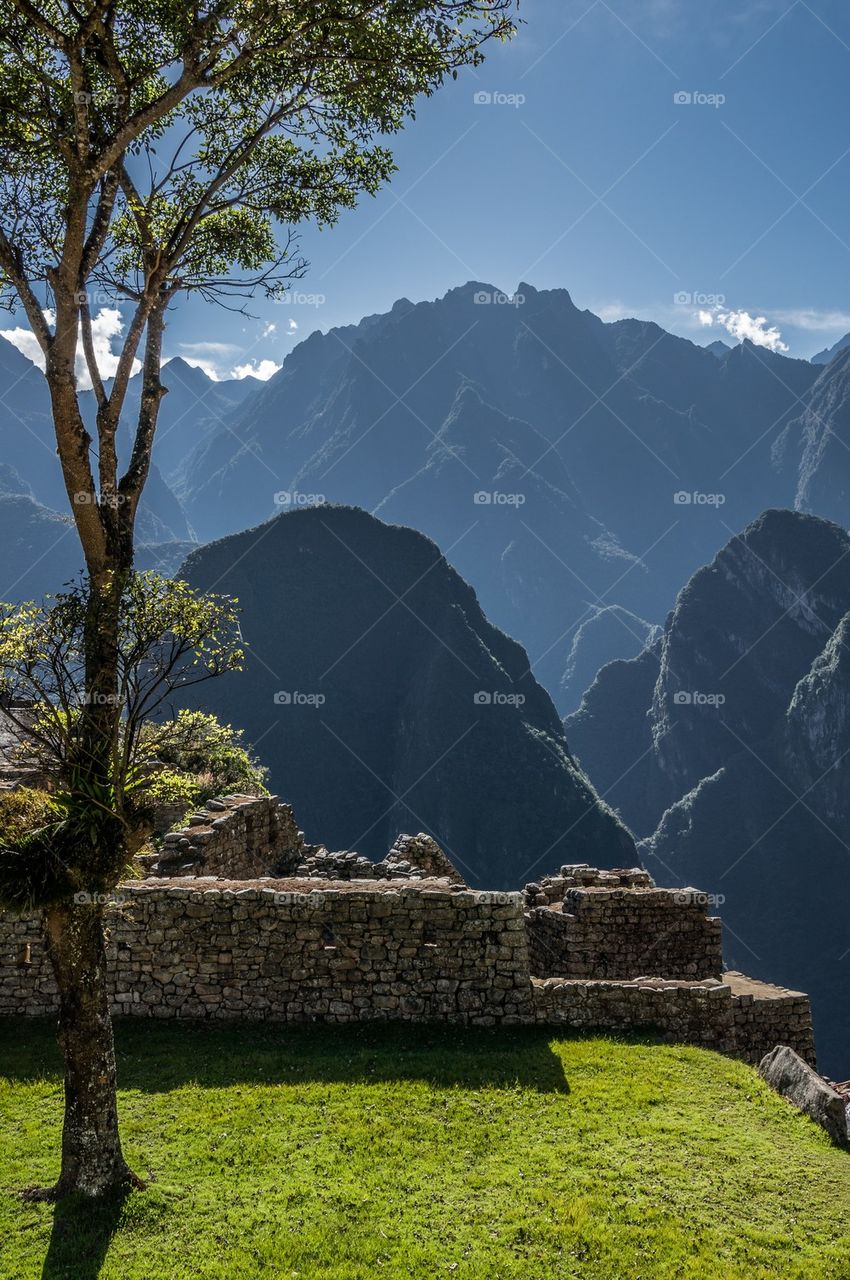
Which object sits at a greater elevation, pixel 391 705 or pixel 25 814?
pixel 25 814

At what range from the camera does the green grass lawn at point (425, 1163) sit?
276 inches

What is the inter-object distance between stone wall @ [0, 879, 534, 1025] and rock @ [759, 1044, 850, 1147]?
3.11 metres

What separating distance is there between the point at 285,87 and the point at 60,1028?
1121 cm

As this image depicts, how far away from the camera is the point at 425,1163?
8.27m

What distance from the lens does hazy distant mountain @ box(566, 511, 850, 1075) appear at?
130m

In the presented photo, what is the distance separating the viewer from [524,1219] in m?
7.41

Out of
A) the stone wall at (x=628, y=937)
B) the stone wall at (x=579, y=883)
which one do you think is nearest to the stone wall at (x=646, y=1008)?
the stone wall at (x=628, y=937)

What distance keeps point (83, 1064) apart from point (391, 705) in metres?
140

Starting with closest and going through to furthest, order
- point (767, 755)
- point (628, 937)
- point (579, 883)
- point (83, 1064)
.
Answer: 1. point (83, 1064)
2. point (628, 937)
3. point (579, 883)
4. point (767, 755)

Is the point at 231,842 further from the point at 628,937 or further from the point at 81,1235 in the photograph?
the point at 81,1235

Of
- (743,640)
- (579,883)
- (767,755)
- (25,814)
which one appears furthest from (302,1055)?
(743,640)

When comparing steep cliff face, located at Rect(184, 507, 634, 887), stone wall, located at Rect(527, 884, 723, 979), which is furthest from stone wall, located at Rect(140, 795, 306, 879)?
steep cliff face, located at Rect(184, 507, 634, 887)

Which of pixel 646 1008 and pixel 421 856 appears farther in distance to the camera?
pixel 421 856

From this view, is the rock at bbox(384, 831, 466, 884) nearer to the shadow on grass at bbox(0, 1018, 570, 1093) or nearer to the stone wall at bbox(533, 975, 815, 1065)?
the stone wall at bbox(533, 975, 815, 1065)
